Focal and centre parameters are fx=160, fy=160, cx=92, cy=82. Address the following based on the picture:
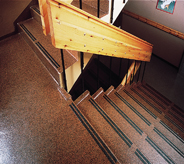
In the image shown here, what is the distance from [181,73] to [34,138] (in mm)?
4869

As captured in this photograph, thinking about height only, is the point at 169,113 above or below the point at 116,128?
below

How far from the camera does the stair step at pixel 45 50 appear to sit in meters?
1.78

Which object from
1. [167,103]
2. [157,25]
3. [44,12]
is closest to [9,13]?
[44,12]

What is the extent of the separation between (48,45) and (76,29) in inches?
41.6

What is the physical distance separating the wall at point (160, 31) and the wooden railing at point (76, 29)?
3.79 meters

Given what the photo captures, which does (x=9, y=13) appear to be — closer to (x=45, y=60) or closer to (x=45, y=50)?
(x=45, y=50)

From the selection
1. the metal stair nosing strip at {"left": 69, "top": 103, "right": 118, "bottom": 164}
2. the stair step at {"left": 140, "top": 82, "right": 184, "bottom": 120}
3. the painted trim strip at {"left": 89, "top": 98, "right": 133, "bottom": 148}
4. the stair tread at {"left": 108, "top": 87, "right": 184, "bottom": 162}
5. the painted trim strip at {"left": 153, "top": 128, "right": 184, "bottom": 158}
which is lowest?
the stair step at {"left": 140, "top": 82, "right": 184, "bottom": 120}

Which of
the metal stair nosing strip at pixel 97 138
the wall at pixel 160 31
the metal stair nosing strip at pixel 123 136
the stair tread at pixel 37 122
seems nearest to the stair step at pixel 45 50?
the stair tread at pixel 37 122

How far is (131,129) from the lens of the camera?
6.32ft

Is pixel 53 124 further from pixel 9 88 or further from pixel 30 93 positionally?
pixel 9 88

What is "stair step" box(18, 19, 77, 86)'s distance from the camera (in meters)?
1.78

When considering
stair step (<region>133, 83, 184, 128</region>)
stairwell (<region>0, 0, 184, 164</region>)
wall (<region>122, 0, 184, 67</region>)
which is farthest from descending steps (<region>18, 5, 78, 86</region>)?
wall (<region>122, 0, 184, 67</region>)

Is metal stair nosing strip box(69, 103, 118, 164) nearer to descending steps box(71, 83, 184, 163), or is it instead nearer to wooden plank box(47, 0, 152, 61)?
descending steps box(71, 83, 184, 163)

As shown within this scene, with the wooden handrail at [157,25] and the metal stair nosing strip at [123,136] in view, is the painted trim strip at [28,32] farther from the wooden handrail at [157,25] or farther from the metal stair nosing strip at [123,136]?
the wooden handrail at [157,25]
